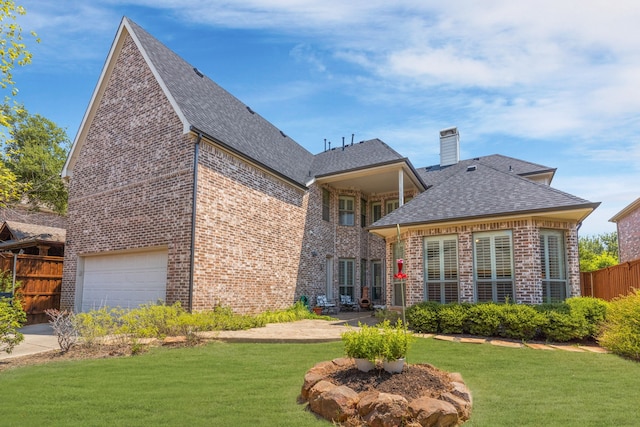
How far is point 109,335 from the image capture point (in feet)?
30.1

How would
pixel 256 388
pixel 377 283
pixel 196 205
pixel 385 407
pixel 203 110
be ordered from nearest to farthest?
pixel 385 407
pixel 256 388
pixel 196 205
pixel 203 110
pixel 377 283

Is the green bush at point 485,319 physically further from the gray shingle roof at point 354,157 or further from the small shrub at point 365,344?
the gray shingle roof at point 354,157

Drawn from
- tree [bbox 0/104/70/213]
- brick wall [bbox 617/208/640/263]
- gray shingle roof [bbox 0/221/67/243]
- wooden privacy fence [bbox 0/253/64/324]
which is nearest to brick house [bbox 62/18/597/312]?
wooden privacy fence [bbox 0/253/64/324]

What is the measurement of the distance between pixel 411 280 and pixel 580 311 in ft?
14.3

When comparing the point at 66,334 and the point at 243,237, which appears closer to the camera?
the point at 66,334

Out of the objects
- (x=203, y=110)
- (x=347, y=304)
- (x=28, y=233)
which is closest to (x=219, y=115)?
(x=203, y=110)

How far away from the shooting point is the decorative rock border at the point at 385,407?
13.2 ft

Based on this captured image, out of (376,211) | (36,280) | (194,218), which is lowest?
(36,280)

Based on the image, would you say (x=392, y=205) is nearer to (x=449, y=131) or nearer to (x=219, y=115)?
(x=449, y=131)

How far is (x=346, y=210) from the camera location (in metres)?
19.5

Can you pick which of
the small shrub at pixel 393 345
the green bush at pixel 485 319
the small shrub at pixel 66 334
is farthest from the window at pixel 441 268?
the small shrub at pixel 66 334

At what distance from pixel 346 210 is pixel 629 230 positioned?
16356 millimetres

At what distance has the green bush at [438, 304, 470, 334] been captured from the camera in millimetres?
9969

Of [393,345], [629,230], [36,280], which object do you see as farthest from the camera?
[629,230]
